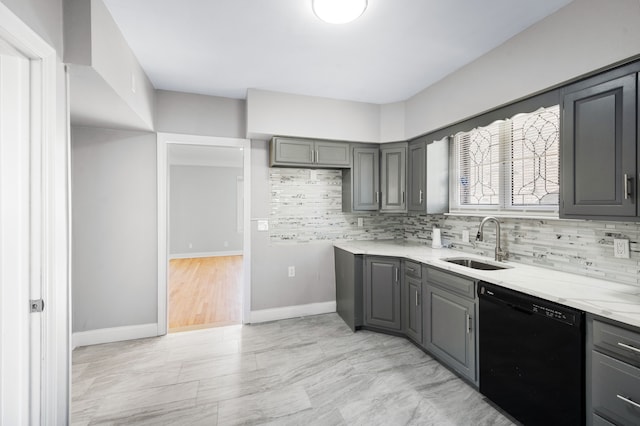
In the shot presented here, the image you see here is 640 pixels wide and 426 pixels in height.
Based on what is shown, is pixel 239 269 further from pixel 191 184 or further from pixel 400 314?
pixel 400 314

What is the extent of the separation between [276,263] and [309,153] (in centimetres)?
136

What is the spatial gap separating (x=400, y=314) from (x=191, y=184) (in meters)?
6.57

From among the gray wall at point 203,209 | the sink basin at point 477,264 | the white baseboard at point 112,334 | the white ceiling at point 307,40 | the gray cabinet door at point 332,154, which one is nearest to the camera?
the white ceiling at point 307,40

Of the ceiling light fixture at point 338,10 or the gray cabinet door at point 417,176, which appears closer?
the ceiling light fixture at point 338,10

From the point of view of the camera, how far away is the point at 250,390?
209 centimetres

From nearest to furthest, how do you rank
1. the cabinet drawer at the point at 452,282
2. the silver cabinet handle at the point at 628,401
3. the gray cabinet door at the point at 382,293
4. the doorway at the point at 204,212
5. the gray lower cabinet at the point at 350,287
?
the silver cabinet handle at the point at 628,401 → the cabinet drawer at the point at 452,282 → the gray cabinet door at the point at 382,293 → the gray lower cabinet at the point at 350,287 → the doorway at the point at 204,212

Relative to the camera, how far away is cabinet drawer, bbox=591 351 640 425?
4.01ft

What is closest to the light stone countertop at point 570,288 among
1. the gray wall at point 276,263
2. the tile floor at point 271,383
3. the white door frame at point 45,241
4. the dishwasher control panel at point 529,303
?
the dishwasher control panel at point 529,303

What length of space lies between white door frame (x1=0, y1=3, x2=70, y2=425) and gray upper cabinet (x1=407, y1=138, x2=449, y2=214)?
296cm

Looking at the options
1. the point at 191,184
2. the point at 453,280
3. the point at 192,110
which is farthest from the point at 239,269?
the point at 453,280

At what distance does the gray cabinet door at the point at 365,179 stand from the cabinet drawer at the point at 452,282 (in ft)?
3.83

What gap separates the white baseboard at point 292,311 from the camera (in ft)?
10.9

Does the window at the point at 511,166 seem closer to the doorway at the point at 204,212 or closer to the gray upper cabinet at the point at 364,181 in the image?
the gray upper cabinet at the point at 364,181

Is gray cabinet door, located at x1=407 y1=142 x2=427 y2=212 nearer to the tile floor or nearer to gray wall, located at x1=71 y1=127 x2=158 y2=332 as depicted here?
the tile floor
